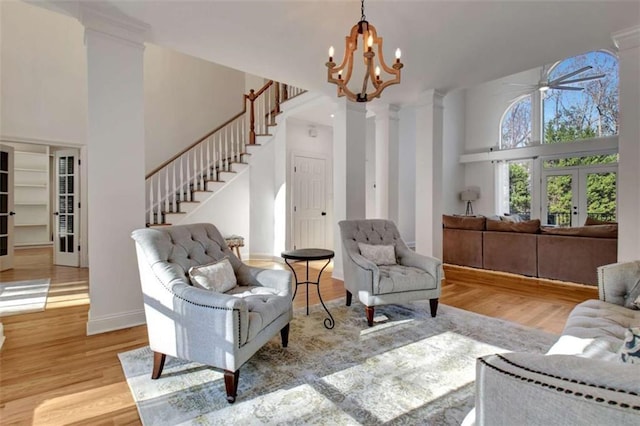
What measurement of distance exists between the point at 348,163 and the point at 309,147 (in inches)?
87.6

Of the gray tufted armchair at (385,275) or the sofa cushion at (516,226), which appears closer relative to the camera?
the gray tufted armchair at (385,275)

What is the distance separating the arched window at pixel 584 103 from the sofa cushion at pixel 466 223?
4090mm

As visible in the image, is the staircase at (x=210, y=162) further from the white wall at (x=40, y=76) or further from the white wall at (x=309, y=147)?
the white wall at (x=40, y=76)

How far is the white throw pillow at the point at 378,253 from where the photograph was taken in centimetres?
335

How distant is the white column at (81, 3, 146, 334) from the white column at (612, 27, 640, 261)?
4.32m

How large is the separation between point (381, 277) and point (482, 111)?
28.0 ft

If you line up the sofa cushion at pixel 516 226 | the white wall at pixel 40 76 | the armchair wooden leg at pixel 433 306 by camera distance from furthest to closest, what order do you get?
the white wall at pixel 40 76
the sofa cushion at pixel 516 226
the armchair wooden leg at pixel 433 306

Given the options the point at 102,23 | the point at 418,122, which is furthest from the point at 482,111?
the point at 102,23

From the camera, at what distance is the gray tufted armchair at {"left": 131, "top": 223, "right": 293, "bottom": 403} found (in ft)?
5.83

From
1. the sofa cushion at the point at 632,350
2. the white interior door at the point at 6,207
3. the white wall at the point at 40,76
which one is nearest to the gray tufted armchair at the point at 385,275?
the sofa cushion at the point at 632,350

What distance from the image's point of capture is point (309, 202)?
6645 mm

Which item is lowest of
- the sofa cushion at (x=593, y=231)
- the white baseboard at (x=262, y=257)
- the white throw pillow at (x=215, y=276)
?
the white baseboard at (x=262, y=257)

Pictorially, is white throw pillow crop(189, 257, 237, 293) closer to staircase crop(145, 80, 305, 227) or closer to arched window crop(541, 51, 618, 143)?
staircase crop(145, 80, 305, 227)

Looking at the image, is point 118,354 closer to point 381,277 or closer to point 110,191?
point 110,191
